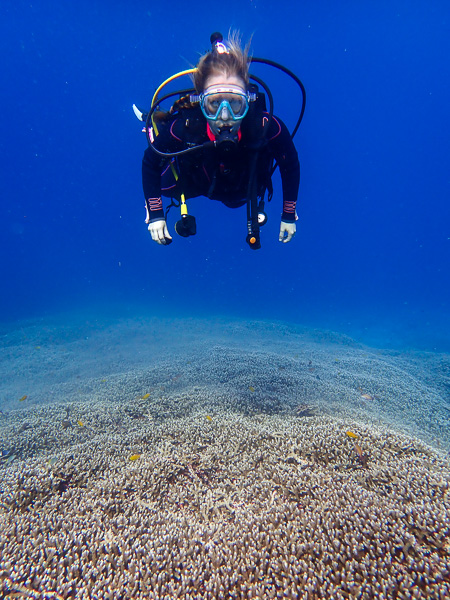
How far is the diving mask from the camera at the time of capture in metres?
3.94

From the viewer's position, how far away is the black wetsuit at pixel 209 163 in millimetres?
4336

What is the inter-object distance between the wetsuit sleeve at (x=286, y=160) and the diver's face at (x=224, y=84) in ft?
2.57

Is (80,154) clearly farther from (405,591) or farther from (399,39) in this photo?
(405,591)

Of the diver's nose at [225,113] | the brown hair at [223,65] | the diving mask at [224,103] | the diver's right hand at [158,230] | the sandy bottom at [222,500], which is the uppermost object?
the brown hair at [223,65]

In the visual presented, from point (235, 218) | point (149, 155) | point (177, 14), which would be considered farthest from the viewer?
point (235, 218)

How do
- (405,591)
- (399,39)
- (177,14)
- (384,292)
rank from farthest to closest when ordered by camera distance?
(384,292)
(399,39)
(177,14)
(405,591)

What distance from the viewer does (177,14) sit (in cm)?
3072

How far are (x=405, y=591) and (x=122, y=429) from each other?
4196 millimetres

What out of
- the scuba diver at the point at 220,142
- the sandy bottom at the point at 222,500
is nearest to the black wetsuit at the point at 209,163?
the scuba diver at the point at 220,142

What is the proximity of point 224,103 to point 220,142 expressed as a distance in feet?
1.70

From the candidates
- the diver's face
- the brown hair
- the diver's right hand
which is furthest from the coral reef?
the brown hair

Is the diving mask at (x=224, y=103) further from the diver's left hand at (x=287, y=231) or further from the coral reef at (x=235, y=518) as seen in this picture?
the coral reef at (x=235, y=518)

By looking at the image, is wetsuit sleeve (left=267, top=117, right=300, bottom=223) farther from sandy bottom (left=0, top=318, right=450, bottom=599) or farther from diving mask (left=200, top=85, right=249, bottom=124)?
sandy bottom (left=0, top=318, right=450, bottom=599)

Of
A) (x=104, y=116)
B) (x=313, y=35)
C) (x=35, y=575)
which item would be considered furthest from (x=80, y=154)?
(x=35, y=575)
